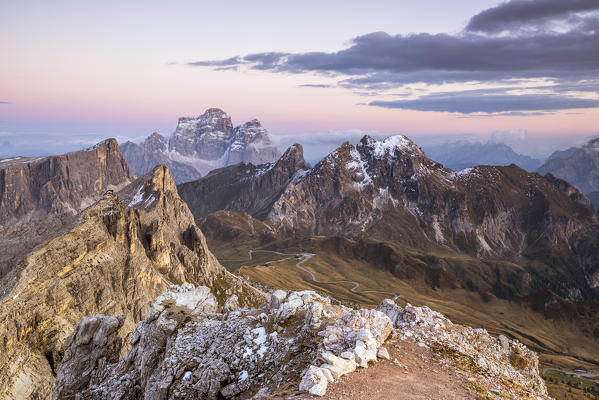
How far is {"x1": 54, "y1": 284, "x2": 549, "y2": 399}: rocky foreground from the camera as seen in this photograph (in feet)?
85.6

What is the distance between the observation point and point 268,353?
93.7 ft

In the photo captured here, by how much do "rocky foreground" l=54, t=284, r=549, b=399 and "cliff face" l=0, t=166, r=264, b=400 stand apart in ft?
43.0

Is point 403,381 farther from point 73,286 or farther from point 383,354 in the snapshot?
point 73,286

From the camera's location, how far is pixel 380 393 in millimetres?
22922

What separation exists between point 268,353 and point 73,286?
67863mm

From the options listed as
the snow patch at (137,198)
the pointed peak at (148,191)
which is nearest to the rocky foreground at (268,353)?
the pointed peak at (148,191)

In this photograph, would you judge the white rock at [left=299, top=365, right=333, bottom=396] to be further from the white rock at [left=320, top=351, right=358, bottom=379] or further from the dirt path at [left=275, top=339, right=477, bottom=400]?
the white rock at [left=320, top=351, right=358, bottom=379]

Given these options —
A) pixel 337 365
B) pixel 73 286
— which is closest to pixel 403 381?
pixel 337 365

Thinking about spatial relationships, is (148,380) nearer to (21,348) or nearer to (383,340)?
(383,340)

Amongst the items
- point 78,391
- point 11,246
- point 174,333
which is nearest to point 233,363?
point 174,333

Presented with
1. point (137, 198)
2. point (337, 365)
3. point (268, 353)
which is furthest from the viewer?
point (137, 198)

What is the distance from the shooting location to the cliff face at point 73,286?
6550 cm

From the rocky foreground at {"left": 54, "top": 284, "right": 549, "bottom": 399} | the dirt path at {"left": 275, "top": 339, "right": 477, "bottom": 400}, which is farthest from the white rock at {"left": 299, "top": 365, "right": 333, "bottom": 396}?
the dirt path at {"left": 275, "top": 339, "right": 477, "bottom": 400}

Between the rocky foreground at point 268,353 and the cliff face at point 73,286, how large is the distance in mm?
13101
